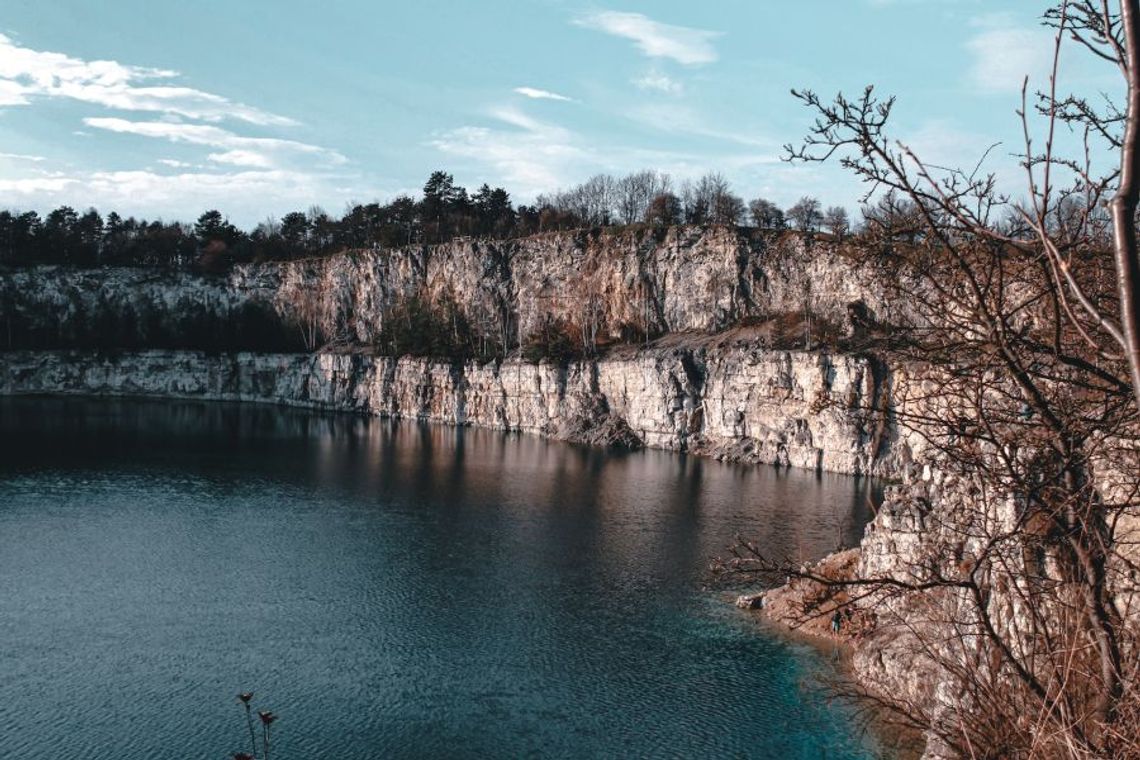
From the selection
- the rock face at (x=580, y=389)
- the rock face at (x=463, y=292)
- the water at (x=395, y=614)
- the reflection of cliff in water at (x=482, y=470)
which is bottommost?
the water at (x=395, y=614)

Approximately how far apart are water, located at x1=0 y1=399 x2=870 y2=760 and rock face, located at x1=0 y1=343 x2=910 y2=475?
9.14 metres

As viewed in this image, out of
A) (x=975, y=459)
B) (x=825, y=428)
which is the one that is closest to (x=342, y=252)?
(x=825, y=428)

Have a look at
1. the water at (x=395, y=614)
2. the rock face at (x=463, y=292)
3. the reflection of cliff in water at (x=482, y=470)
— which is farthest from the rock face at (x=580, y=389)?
the water at (x=395, y=614)

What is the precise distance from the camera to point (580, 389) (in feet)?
293

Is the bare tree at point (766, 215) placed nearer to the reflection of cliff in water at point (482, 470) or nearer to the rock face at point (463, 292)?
the rock face at point (463, 292)

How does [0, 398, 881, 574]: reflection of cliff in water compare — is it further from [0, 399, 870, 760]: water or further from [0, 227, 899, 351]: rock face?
[0, 227, 899, 351]: rock face

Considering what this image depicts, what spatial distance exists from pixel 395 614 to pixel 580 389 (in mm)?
56736

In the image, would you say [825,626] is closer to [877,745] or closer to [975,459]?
[877,745]

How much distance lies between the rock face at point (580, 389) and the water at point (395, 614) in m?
9.14

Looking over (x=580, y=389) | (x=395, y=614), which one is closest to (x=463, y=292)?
(x=580, y=389)

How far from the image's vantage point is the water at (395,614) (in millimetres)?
24203

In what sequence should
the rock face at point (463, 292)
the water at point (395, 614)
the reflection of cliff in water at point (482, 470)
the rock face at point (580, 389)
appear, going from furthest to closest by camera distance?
the rock face at point (463, 292)
the rock face at point (580, 389)
the reflection of cliff in water at point (482, 470)
the water at point (395, 614)

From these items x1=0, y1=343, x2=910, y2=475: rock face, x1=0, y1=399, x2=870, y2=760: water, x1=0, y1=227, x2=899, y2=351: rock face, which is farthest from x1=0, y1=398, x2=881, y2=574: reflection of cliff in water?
x1=0, y1=227, x2=899, y2=351: rock face

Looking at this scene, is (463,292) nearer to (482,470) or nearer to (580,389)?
(580,389)
